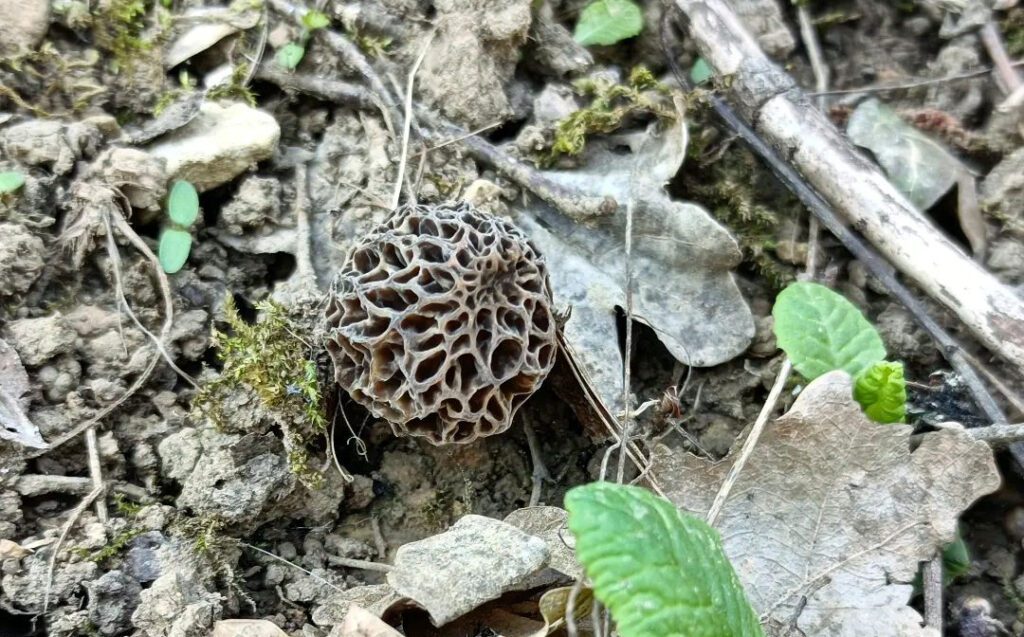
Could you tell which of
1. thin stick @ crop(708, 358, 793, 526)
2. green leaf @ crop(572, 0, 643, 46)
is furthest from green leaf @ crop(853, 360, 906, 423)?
green leaf @ crop(572, 0, 643, 46)

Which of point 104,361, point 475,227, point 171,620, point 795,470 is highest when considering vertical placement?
point 475,227

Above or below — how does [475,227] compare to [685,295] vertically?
above

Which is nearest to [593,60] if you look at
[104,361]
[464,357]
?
[464,357]

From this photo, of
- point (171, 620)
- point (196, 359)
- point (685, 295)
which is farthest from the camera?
point (685, 295)

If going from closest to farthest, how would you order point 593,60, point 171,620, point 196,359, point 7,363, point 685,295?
point 171,620, point 7,363, point 196,359, point 685,295, point 593,60

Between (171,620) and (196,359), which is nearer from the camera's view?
(171,620)

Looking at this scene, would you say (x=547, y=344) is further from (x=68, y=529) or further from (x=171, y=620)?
(x=68, y=529)

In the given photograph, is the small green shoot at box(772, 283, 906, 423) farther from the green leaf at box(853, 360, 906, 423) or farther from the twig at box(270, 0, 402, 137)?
the twig at box(270, 0, 402, 137)

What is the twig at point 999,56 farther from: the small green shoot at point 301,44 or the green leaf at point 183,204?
the green leaf at point 183,204
